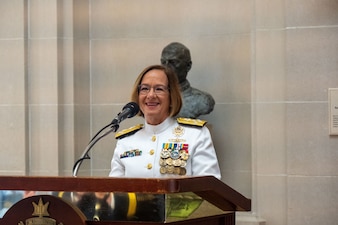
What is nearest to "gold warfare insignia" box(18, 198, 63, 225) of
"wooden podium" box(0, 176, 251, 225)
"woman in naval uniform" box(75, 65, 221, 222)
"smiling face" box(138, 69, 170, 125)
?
"wooden podium" box(0, 176, 251, 225)

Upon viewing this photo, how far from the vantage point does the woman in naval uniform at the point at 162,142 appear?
10.1 feet

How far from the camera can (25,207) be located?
1.71 metres

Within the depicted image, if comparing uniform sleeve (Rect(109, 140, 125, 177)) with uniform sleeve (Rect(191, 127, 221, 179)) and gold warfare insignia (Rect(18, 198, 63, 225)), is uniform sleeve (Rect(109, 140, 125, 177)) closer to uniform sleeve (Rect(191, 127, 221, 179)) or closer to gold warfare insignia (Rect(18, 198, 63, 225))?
uniform sleeve (Rect(191, 127, 221, 179))

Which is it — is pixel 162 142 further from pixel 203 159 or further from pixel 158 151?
pixel 203 159

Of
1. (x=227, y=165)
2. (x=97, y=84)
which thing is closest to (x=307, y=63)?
(x=227, y=165)

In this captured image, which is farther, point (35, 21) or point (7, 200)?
point (35, 21)

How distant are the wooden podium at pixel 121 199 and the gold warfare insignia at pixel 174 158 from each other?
125 cm

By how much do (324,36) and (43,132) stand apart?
169 centimetres

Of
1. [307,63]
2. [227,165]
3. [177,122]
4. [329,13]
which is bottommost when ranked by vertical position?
[227,165]

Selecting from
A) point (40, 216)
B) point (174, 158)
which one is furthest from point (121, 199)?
point (174, 158)

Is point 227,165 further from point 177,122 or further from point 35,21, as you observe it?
→ point 35,21

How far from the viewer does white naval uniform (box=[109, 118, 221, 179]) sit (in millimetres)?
3090

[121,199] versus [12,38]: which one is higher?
[12,38]

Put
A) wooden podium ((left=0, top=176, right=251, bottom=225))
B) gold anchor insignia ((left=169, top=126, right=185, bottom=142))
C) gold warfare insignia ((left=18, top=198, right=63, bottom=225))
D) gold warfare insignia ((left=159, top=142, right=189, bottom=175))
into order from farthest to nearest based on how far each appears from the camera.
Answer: gold anchor insignia ((left=169, top=126, right=185, bottom=142)), gold warfare insignia ((left=159, top=142, right=189, bottom=175)), gold warfare insignia ((left=18, top=198, right=63, bottom=225)), wooden podium ((left=0, top=176, right=251, bottom=225))
